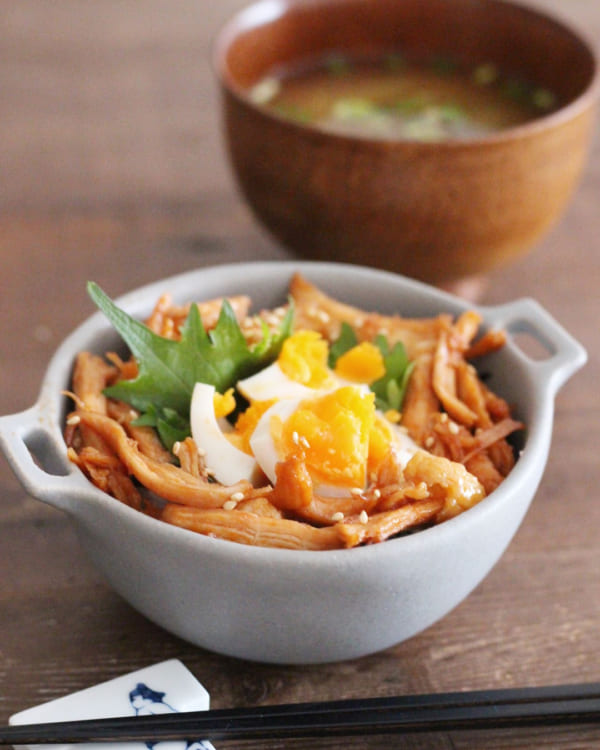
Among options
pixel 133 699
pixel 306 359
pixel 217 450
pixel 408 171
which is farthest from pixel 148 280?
pixel 133 699

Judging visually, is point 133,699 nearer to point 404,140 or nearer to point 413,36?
point 404,140

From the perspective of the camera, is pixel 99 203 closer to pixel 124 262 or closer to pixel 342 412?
pixel 124 262

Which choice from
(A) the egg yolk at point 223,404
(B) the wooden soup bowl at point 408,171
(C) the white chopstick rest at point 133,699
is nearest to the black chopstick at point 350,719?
(C) the white chopstick rest at point 133,699

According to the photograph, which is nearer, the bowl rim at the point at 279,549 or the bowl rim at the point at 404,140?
the bowl rim at the point at 279,549

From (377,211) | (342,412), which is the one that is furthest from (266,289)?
(342,412)

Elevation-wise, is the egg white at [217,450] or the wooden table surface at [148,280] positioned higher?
the egg white at [217,450]

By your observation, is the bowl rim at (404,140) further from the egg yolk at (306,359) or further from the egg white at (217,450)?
the egg white at (217,450)
